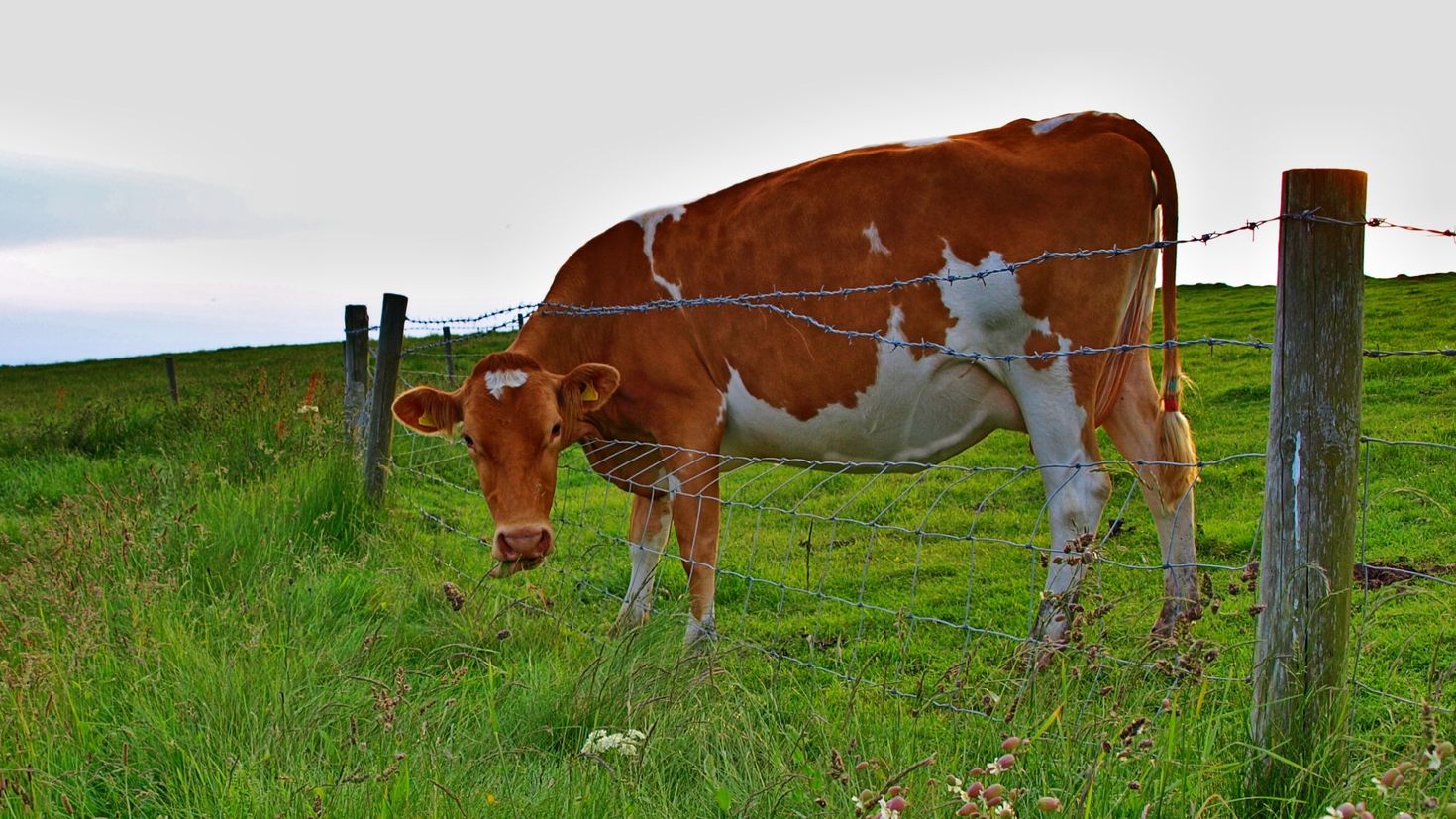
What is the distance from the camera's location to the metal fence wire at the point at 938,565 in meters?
3.92

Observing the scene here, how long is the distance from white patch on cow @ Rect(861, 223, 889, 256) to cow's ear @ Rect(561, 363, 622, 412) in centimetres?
142

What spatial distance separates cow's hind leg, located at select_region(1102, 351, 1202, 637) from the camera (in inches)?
227

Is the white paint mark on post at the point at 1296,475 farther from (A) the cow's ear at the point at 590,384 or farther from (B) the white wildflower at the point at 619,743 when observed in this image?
(A) the cow's ear at the point at 590,384

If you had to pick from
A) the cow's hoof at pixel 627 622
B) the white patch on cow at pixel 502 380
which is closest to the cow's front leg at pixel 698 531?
the cow's hoof at pixel 627 622

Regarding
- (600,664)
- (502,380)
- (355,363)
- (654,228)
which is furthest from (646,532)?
(355,363)

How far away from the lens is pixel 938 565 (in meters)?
7.61

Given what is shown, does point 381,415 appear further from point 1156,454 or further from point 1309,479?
point 1309,479

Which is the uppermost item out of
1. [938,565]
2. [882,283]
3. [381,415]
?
[882,283]

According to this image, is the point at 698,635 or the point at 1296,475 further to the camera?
the point at 698,635

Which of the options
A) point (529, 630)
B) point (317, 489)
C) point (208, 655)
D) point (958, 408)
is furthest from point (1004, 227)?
point (317, 489)

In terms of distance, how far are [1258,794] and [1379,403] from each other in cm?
1001

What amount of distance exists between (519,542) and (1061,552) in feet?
9.50

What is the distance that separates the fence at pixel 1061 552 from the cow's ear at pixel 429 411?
0.79 m

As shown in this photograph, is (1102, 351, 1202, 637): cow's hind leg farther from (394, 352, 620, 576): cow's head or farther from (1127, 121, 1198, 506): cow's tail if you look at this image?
(394, 352, 620, 576): cow's head
